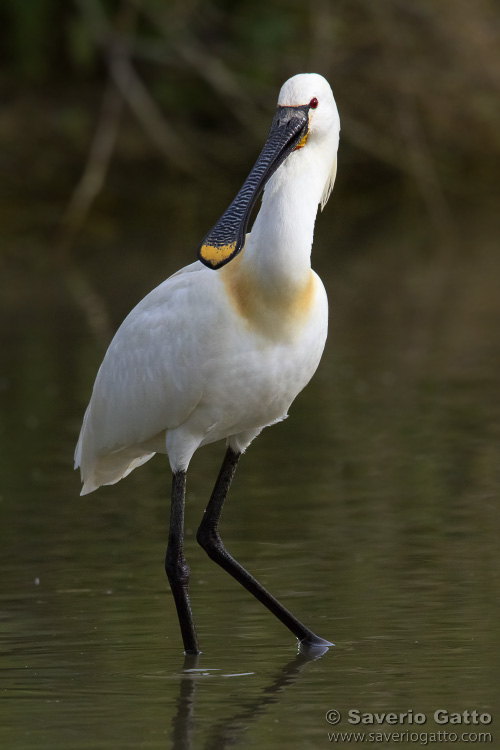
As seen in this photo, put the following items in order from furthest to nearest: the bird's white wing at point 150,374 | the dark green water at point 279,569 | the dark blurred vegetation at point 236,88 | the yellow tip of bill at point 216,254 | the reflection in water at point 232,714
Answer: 1. the dark blurred vegetation at point 236,88
2. the bird's white wing at point 150,374
3. the yellow tip of bill at point 216,254
4. the dark green water at point 279,569
5. the reflection in water at point 232,714

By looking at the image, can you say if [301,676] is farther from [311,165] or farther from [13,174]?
[13,174]

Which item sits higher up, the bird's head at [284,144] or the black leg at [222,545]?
the bird's head at [284,144]

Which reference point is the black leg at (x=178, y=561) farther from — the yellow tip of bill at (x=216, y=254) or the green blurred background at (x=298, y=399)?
the yellow tip of bill at (x=216, y=254)

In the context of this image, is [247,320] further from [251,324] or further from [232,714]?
[232,714]

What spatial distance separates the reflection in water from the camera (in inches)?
182

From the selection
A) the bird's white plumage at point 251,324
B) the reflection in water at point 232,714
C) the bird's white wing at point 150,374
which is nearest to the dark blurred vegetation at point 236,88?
the bird's white wing at point 150,374

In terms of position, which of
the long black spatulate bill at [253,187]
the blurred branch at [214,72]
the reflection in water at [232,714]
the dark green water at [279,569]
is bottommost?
the reflection in water at [232,714]

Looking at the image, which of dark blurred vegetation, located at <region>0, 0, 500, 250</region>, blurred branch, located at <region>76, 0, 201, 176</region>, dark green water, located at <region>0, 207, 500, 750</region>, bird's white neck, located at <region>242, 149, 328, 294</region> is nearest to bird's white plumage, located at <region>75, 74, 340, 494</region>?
bird's white neck, located at <region>242, 149, 328, 294</region>

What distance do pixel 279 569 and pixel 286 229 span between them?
1.88 metres

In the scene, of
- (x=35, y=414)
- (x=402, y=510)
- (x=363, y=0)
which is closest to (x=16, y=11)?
(x=363, y=0)

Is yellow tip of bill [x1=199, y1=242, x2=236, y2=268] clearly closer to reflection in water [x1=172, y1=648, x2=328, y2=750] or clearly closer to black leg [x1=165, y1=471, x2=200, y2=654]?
black leg [x1=165, y1=471, x2=200, y2=654]

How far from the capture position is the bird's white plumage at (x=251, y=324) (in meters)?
5.36

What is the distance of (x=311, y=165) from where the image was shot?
545cm

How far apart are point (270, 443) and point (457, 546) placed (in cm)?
292
